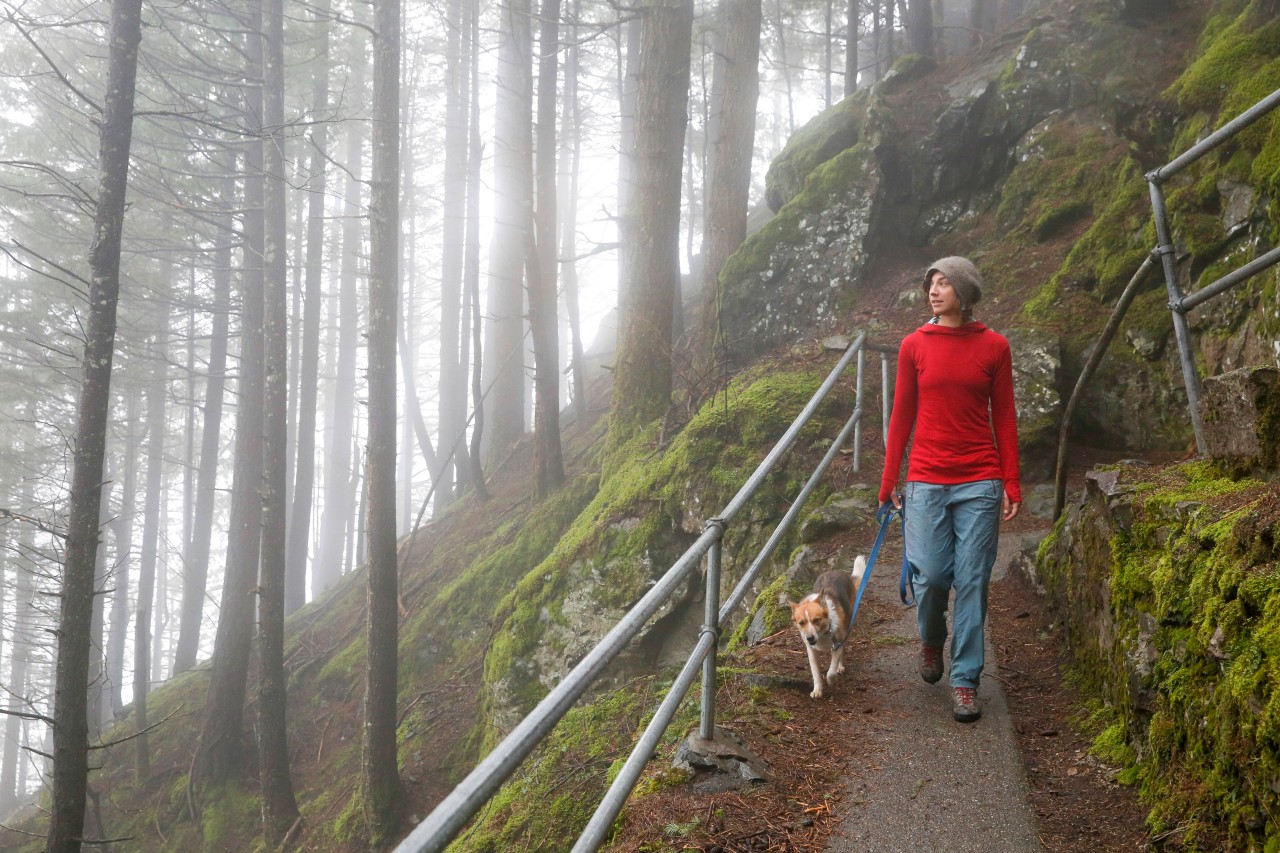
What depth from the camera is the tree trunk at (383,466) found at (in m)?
8.64

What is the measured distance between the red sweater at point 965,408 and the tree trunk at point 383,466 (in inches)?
261

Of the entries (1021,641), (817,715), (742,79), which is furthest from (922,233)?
(817,715)

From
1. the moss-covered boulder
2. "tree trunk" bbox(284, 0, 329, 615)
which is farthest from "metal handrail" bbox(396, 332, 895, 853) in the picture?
"tree trunk" bbox(284, 0, 329, 615)

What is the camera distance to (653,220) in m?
10.4

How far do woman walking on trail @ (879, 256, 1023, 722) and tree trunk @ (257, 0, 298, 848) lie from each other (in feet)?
27.4

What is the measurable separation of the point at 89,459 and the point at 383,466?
9.25 ft

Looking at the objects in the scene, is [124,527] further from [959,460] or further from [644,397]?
[959,460]

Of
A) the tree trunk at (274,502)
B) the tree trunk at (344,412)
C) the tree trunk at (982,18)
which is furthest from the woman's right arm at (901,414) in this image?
the tree trunk at (344,412)

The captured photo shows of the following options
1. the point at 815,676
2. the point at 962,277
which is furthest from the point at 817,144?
the point at 815,676

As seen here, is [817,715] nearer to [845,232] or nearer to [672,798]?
[672,798]

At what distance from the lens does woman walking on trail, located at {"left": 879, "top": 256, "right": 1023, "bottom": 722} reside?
377 centimetres

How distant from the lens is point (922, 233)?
33.7 feet

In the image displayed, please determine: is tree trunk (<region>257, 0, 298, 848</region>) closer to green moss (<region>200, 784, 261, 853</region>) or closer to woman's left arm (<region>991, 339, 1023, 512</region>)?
green moss (<region>200, 784, 261, 853</region>)

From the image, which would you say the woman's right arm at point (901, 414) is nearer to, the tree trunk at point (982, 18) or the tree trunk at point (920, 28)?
the tree trunk at point (920, 28)
